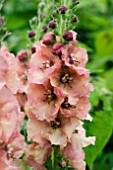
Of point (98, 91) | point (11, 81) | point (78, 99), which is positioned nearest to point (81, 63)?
point (78, 99)

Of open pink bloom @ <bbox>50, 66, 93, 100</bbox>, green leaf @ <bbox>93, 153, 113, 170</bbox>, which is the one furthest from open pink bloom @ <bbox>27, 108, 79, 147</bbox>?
green leaf @ <bbox>93, 153, 113, 170</bbox>

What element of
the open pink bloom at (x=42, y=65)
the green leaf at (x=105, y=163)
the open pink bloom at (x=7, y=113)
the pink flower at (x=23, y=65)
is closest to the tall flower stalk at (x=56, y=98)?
the open pink bloom at (x=42, y=65)

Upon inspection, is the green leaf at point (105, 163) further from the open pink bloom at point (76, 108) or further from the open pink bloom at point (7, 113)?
the open pink bloom at point (7, 113)

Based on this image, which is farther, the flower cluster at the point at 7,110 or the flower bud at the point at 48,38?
the flower bud at the point at 48,38

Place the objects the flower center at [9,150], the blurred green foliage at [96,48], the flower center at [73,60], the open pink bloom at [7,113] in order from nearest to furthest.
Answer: the open pink bloom at [7,113], the flower center at [9,150], the flower center at [73,60], the blurred green foliage at [96,48]

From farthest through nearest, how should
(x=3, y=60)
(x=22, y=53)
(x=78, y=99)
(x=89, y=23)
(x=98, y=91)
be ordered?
(x=89, y=23) < (x=98, y=91) < (x=22, y=53) < (x=78, y=99) < (x=3, y=60)

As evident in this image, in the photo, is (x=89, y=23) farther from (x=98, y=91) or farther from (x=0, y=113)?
(x=0, y=113)
